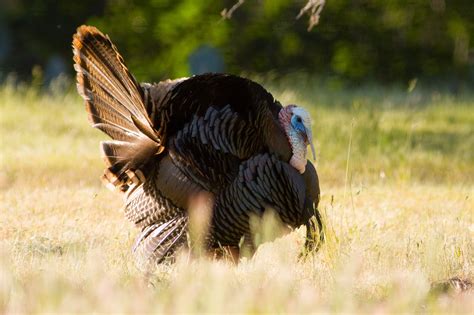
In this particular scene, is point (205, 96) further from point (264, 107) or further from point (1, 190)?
point (1, 190)

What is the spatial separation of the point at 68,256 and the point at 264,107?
1.29 m

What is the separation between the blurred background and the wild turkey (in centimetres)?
1000

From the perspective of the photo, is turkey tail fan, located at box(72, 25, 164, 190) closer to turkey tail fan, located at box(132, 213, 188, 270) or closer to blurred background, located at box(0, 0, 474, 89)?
turkey tail fan, located at box(132, 213, 188, 270)

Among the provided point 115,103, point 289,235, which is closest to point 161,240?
point 115,103

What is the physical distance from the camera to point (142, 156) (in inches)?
262

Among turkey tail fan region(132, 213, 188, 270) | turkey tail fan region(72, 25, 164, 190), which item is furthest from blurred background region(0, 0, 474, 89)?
turkey tail fan region(132, 213, 188, 270)

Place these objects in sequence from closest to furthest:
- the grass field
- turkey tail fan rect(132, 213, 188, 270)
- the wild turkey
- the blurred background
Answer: the grass field → the wild turkey → turkey tail fan rect(132, 213, 188, 270) → the blurred background

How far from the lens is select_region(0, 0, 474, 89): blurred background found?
17047 mm

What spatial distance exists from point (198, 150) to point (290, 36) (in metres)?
11.1

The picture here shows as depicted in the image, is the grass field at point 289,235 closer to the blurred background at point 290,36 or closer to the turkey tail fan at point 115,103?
the turkey tail fan at point 115,103

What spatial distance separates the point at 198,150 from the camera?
21.3 feet

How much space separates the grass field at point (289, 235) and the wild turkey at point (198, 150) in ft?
0.77

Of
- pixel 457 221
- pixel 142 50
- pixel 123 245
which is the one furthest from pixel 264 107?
pixel 142 50

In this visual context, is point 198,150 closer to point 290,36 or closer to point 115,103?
point 115,103
